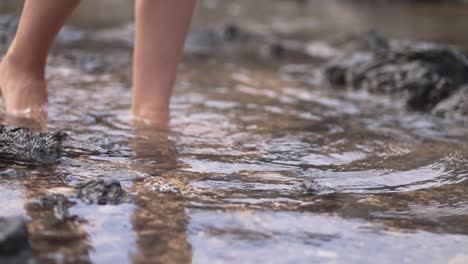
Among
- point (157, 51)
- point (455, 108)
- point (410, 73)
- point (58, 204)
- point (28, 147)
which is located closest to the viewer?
point (58, 204)

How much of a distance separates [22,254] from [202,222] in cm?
40

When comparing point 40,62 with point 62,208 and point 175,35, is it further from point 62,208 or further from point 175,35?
point 62,208

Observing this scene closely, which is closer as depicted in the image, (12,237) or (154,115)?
(12,237)

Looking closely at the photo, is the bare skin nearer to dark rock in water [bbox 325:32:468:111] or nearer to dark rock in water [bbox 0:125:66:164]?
dark rock in water [bbox 0:125:66:164]

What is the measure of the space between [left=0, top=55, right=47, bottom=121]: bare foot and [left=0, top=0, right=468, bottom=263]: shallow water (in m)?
0.12

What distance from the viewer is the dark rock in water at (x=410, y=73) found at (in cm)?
386

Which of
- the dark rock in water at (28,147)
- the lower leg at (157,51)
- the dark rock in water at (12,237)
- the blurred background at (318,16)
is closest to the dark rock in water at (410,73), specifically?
the lower leg at (157,51)

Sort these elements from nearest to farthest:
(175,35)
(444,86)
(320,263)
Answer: (320,263), (175,35), (444,86)

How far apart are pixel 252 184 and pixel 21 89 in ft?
4.17

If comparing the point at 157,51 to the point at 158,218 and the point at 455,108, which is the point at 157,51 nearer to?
the point at 158,218

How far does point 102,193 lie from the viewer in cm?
151

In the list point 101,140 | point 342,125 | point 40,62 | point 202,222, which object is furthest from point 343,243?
point 40,62

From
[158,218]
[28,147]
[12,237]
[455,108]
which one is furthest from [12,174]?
[455,108]

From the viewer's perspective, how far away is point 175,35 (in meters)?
2.49
